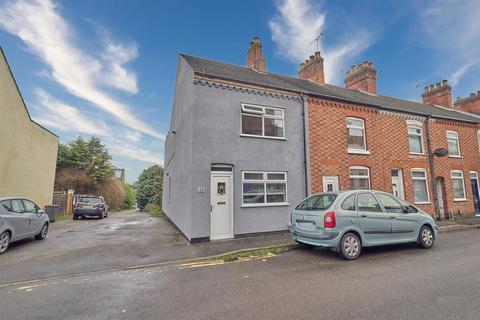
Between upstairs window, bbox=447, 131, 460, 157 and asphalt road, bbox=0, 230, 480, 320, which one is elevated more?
upstairs window, bbox=447, 131, 460, 157

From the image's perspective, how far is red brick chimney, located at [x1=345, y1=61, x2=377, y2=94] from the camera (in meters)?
16.8

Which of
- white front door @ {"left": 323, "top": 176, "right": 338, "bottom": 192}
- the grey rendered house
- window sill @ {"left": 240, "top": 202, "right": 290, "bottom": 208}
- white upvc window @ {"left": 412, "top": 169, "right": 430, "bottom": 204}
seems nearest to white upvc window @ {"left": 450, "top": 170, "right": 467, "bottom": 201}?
white upvc window @ {"left": 412, "top": 169, "right": 430, "bottom": 204}

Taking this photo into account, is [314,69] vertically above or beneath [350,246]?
above

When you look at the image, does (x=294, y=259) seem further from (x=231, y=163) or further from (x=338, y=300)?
(x=231, y=163)

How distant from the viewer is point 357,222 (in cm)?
630

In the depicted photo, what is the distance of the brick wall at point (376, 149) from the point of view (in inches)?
440

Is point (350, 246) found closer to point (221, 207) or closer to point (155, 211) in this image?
point (221, 207)

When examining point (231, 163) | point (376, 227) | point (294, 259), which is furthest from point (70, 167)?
point (376, 227)

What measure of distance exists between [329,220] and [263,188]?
13.1 ft

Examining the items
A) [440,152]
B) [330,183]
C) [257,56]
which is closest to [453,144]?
[440,152]

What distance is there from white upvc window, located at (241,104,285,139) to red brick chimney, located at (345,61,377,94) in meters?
9.70

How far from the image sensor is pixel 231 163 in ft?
30.7

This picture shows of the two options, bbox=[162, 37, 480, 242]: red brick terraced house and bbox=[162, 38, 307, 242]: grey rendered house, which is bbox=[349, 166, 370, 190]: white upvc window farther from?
bbox=[162, 38, 307, 242]: grey rendered house

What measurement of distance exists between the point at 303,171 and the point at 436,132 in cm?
997
